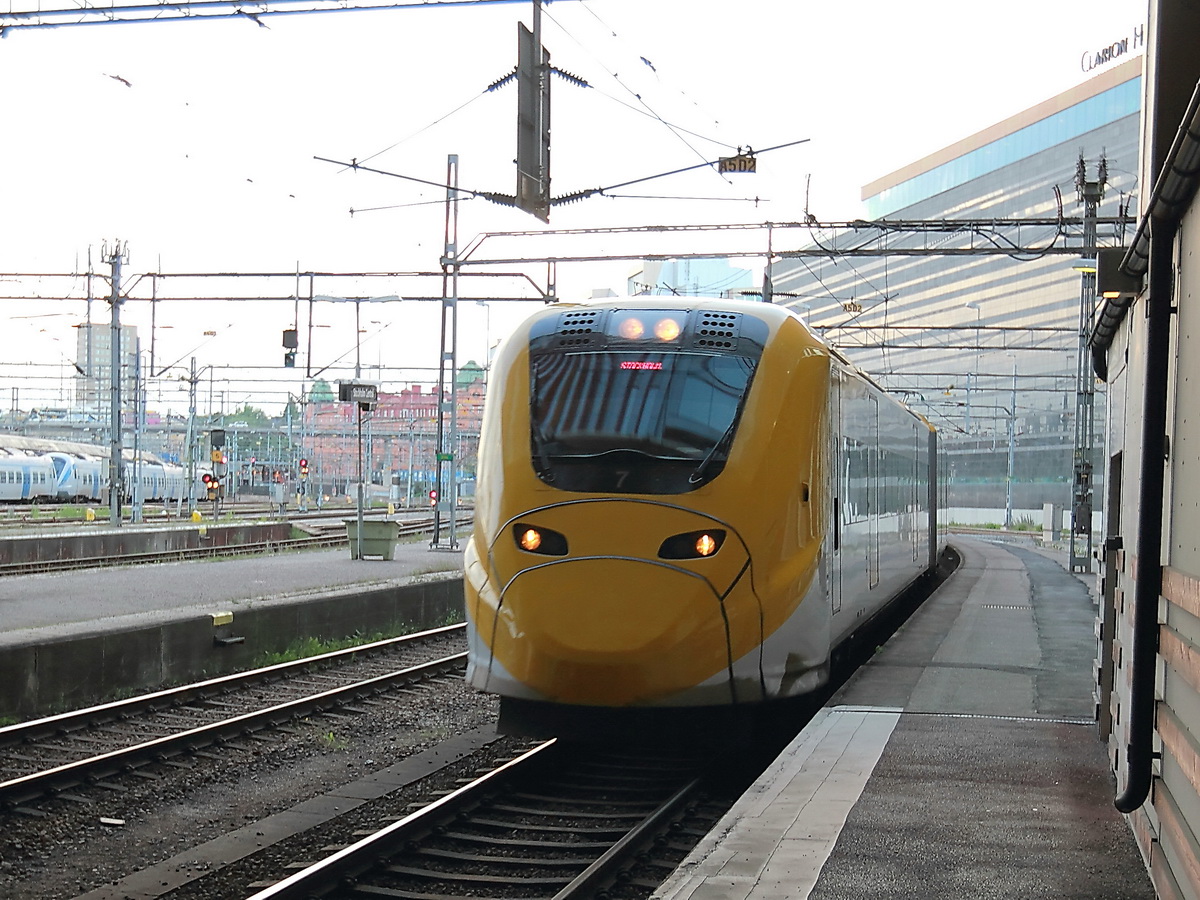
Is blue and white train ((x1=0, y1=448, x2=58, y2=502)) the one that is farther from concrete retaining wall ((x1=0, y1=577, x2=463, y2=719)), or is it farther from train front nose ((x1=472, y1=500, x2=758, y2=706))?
train front nose ((x1=472, y1=500, x2=758, y2=706))

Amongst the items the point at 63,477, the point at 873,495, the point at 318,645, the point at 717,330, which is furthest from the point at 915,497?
the point at 63,477

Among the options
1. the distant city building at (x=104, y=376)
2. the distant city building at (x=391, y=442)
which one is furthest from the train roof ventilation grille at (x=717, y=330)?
the distant city building at (x=391, y=442)

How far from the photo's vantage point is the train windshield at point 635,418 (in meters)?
7.96

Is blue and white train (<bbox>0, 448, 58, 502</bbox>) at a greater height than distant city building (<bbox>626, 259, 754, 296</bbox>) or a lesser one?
lesser

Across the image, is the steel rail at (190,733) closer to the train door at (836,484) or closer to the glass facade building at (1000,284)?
the train door at (836,484)

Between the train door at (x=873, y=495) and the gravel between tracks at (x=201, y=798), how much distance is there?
139 inches

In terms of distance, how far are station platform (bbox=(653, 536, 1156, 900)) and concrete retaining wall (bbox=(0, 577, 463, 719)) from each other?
6.28 meters

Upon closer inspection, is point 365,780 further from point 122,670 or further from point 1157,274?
point 1157,274

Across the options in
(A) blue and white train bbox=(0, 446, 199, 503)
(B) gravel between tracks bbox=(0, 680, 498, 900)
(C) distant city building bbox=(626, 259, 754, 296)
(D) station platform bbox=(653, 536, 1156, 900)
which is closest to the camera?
(D) station platform bbox=(653, 536, 1156, 900)

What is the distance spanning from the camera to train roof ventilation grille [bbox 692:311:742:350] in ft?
27.6

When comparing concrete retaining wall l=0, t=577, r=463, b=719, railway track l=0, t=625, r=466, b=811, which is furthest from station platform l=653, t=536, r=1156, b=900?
concrete retaining wall l=0, t=577, r=463, b=719

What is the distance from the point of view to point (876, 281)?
10612 centimetres

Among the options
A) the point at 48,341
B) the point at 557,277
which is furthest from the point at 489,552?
the point at 48,341

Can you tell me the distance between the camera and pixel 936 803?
6.58 metres
